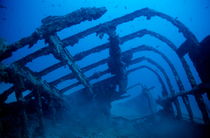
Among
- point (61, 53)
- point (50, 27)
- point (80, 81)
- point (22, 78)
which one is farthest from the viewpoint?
point (80, 81)

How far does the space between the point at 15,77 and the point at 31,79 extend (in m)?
0.61

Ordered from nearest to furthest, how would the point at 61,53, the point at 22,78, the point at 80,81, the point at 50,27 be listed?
the point at 50,27 → the point at 61,53 → the point at 22,78 → the point at 80,81

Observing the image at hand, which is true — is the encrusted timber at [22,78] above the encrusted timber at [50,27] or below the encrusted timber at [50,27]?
below

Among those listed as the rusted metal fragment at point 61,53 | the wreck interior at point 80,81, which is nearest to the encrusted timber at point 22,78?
the wreck interior at point 80,81

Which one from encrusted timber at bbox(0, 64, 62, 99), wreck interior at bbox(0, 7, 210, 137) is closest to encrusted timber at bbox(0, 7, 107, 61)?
wreck interior at bbox(0, 7, 210, 137)

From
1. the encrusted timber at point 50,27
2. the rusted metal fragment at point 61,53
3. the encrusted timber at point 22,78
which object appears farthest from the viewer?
the encrusted timber at point 22,78

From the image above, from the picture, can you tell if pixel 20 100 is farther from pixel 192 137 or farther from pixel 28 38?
pixel 192 137

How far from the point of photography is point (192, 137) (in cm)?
620

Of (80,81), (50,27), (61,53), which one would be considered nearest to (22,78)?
(61,53)

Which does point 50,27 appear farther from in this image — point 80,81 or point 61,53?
point 80,81

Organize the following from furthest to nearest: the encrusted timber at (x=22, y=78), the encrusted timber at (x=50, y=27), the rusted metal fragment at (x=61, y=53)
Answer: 1. the encrusted timber at (x=22, y=78)
2. the rusted metal fragment at (x=61, y=53)
3. the encrusted timber at (x=50, y=27)

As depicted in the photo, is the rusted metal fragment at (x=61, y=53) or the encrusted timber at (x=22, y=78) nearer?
the rusted metal fragment at (x=61, y=53)

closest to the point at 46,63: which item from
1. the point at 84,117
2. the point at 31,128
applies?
the point at 84,117

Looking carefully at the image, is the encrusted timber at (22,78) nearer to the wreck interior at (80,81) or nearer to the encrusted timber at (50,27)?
the wreck interior at (80,81)
